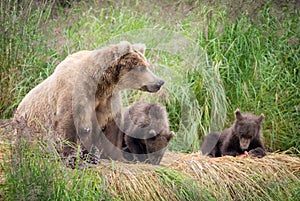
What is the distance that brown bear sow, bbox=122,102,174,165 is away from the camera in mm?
5816

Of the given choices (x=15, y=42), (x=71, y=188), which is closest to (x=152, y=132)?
(x=71, y=188)

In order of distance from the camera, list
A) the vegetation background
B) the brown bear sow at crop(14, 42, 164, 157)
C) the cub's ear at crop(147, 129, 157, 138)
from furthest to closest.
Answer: the vegetation background < the cub's ear at crop(147, 129, 157, 138) < the brown bear sow at crop(14, 42, 164, 157)

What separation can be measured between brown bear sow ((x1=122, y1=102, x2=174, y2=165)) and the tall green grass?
1556mm

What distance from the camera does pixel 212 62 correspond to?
26.5 ft

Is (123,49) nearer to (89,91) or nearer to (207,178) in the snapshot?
Result: (89,91)

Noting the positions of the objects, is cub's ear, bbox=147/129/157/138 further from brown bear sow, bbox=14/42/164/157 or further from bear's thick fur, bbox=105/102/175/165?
brown bear sow, bbox=14/42/164/157

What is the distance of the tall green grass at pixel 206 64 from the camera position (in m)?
7.62

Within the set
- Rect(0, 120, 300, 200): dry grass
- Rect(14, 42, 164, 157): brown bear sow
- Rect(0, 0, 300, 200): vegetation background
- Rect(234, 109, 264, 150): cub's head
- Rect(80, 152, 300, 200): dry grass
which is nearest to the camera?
Rect(0, 120, 300, 200): dry grass

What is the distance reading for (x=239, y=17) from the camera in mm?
8719

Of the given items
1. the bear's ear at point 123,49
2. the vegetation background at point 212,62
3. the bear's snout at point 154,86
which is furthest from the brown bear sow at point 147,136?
the vegetation background at point 212,62

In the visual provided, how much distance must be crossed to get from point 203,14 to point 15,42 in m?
2.97

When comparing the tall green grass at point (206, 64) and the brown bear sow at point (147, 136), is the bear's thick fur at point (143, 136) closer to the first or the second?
the brown bear sow at point (147, 136)

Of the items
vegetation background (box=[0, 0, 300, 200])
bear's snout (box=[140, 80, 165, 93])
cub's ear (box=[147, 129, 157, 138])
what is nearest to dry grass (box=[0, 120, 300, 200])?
cub's ear (box=[147, 129, 157, 138])

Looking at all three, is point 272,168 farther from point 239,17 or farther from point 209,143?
point 239,17
